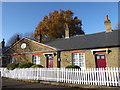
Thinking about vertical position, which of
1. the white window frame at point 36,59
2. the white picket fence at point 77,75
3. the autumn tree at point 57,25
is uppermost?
the autumn tree at point 57,25

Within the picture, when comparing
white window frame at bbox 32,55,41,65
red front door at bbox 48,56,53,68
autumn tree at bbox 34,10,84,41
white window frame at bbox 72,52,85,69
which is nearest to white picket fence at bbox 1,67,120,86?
white window frame at bbox 72,52,85,69

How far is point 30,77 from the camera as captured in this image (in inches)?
435

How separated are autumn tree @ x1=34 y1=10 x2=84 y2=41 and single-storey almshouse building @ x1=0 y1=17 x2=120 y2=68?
13321 millimetres

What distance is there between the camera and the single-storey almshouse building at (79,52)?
12156 mm

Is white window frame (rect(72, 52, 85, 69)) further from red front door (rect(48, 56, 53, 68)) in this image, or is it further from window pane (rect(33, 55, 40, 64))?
window pane (rect(33, 55, 40, 64))

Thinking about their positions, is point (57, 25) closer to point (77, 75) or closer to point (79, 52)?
point (79, 52)

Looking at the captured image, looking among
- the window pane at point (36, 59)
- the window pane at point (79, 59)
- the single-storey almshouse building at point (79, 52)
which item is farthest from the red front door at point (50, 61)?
the window pane at point (79, 59)

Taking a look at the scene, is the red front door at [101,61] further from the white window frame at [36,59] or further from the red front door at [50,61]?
the white window frame at [36,59]

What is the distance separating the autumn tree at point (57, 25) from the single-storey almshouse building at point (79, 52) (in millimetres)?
13321

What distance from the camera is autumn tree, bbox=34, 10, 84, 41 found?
32.0 m

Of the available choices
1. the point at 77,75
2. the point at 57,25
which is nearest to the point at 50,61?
the point at 77,75

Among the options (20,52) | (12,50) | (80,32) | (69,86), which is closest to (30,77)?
(69,86)

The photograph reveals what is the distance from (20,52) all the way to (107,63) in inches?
525

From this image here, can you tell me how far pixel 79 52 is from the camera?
1389cm
